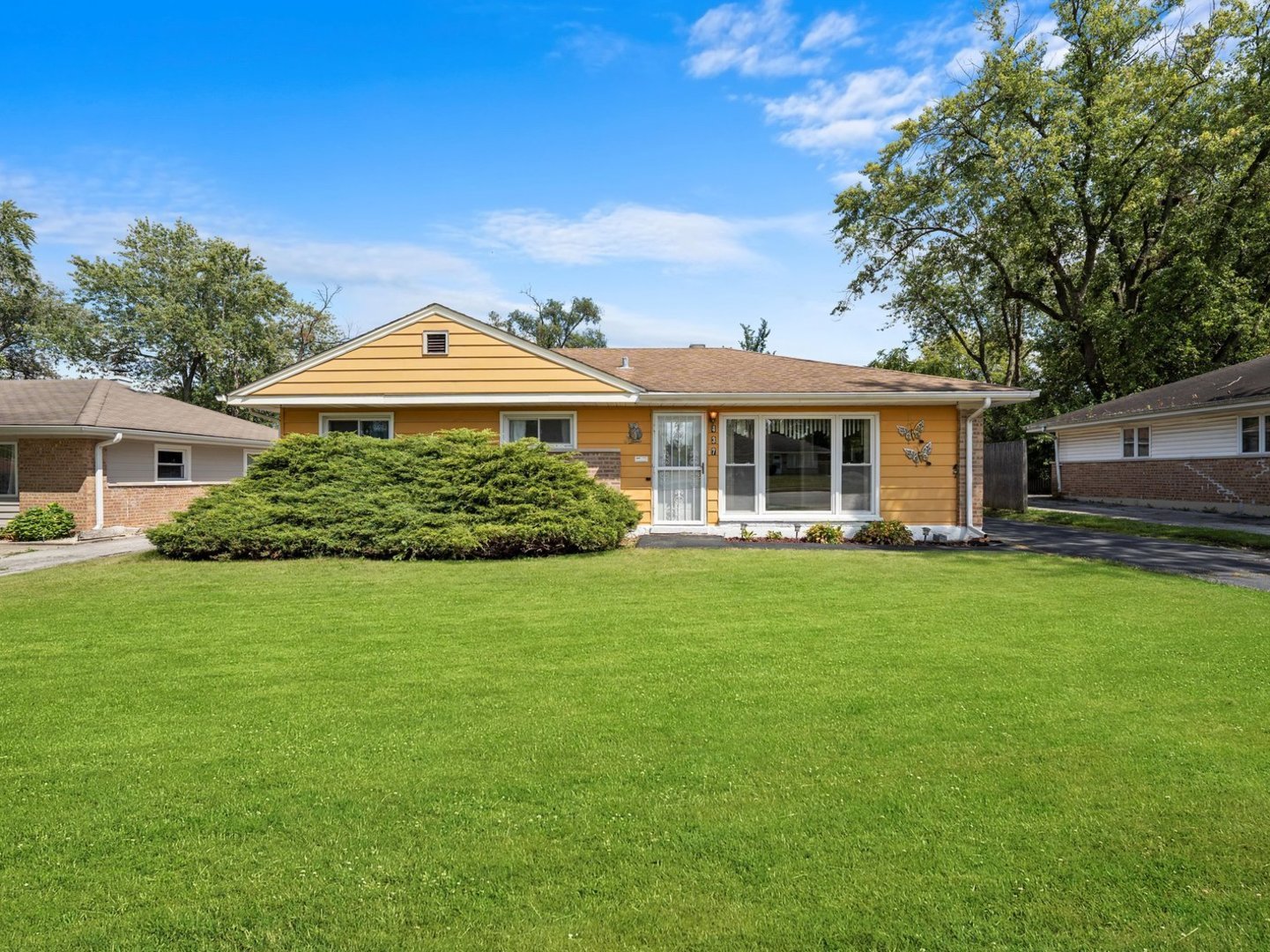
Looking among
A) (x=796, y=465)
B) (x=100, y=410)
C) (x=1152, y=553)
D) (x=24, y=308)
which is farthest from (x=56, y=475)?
(x=24, y=308)

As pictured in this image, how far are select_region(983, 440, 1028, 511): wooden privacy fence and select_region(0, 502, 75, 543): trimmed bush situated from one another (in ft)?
78.4

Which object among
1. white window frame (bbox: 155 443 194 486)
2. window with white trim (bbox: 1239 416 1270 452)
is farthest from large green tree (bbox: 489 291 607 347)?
window with white trim (bbox: 1239 416 1270 452)

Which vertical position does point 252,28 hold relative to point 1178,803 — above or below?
above

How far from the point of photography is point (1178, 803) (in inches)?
121

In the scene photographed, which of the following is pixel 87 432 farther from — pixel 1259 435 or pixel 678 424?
pixel 1259 435

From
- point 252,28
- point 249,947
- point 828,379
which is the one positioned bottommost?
point 249,947

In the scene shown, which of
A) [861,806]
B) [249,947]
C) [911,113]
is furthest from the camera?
[911,113]

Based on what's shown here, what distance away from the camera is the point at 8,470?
16.5 m

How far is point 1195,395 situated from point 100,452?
95.3 ft

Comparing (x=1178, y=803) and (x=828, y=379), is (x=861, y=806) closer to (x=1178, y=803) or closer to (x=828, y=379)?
(x=1178, y=803)

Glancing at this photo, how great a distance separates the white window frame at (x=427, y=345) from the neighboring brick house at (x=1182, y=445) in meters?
18.9

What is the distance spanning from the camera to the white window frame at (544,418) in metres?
13.6

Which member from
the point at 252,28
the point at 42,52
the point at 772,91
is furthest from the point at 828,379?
the point at 42,52

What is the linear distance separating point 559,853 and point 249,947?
1.08 m
